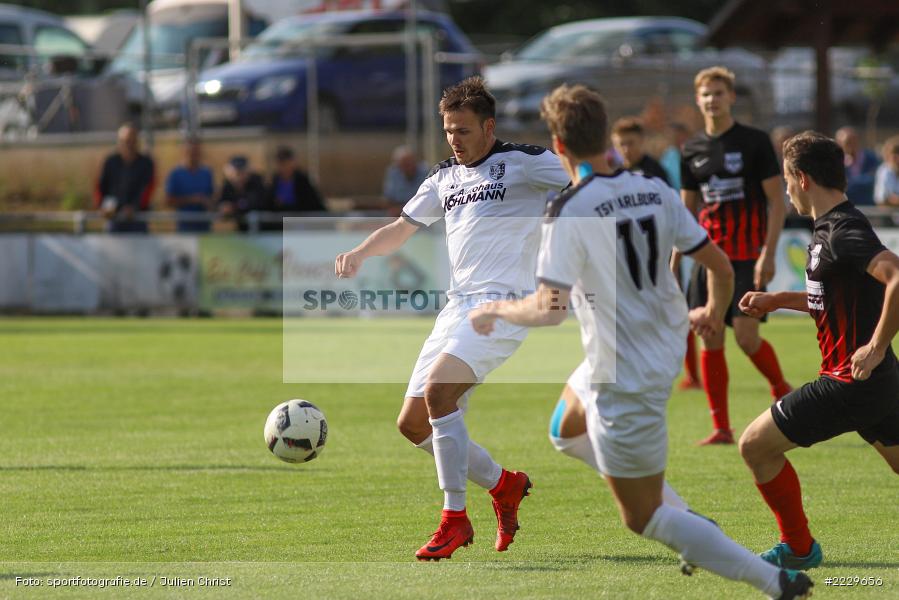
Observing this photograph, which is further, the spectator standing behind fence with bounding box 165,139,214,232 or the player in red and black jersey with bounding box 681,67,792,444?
the spectator standing behind fence with bounding box 165,139,214,232

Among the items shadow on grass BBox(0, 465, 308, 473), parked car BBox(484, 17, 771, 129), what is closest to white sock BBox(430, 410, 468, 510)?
shadow on grass BBox(0, 465, 308, 473)

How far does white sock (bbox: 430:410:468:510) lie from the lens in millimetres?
6645

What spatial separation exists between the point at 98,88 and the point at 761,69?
1098 cm

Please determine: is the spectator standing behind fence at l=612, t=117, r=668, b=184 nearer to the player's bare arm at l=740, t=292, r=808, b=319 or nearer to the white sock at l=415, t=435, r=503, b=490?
the white sock at l=415, t=435, r=503, b=490

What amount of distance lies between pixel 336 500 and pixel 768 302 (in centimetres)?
295

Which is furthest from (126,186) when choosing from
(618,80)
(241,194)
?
(618,80)

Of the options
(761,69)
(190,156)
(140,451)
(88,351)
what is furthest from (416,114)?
(140,451)

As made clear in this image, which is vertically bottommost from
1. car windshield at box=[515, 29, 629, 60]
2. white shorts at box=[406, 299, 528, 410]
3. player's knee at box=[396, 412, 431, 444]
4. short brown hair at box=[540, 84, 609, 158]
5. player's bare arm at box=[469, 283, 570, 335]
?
player's knee at box=[396, 412, 431, 444]

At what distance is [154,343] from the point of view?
55.8 ft

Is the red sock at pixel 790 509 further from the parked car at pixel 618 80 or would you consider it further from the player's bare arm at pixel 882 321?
the parked car at pixel 618 80

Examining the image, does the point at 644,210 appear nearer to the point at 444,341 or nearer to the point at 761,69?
the point at 444,341

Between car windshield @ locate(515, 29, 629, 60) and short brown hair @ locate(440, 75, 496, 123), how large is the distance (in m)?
16.7

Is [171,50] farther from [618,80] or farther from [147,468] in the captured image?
[147,468]

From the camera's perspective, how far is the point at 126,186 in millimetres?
20141
